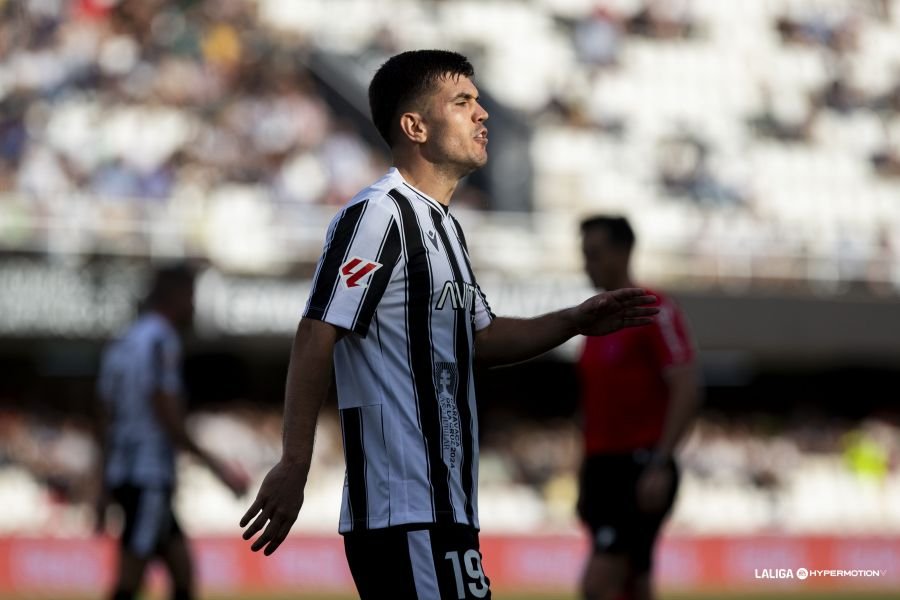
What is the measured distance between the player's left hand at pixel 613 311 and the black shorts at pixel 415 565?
728mm

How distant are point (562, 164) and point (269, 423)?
228 inches

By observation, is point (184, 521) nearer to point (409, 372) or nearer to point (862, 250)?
point (862, 250)

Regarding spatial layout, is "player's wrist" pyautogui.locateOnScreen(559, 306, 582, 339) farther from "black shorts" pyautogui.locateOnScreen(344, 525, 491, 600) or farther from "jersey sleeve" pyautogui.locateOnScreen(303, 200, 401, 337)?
"black shorts" pyautogui.locateOnScreen(344, 525, 491, 600)

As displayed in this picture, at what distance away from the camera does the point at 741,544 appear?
18219 mm

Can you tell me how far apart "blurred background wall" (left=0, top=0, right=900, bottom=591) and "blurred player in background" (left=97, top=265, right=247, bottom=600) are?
7775mm

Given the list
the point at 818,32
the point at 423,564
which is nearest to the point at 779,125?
the point at 818,32

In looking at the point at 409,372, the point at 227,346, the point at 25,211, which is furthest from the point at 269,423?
the point at 409,372

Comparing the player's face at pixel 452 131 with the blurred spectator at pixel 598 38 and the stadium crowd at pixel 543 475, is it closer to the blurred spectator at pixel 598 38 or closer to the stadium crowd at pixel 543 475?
the stadium crowd at pixel 543 475

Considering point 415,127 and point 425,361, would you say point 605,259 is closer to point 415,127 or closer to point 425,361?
point 415,127

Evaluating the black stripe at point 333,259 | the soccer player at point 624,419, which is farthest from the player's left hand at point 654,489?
the black stripe at point 333,259

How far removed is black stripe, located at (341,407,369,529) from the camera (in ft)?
12.9

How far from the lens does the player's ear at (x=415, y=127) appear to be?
13.9 ft

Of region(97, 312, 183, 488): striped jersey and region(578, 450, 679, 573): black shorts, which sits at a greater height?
region(97, 312, 183, 488): striped jersey

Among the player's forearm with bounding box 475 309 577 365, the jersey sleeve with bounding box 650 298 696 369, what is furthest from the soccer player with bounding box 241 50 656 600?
the jersey sleeve with bounding box 650 298 696 369
